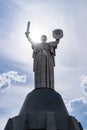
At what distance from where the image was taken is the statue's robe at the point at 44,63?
1347 cm

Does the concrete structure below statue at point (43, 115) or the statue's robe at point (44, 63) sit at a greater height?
the statue's robe at point (44, 63)

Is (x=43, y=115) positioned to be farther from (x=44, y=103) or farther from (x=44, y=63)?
(x=44, y=63)

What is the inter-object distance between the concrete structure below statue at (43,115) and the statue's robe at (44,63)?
1.71ft

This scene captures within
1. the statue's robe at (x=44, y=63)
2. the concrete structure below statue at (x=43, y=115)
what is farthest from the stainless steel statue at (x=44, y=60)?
the concrete structure below statue at (x=43, y=115)

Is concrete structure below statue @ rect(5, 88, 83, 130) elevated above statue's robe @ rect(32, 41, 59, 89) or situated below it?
below

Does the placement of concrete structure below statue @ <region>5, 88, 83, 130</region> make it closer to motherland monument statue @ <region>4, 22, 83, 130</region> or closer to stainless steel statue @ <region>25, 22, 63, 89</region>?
motherland monument statue @ <region>4, 22, 83, 130</region>

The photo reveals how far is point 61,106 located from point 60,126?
1.15 meters

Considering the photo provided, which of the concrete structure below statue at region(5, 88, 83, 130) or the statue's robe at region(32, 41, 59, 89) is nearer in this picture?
the concrete structure below statue at region(5, 88, 83, 130)

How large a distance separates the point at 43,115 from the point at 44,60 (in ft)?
9.90

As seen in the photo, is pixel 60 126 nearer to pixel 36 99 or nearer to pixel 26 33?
pixel 36 99

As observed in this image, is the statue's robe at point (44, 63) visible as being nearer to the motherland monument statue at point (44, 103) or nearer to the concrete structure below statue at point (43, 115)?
the motherland monument statue at point (44, 103)

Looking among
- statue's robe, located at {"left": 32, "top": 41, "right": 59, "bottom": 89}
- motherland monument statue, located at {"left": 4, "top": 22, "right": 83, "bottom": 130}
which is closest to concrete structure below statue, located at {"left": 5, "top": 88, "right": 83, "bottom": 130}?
motherland monument statue, located at {"left": 4, "top": 22, "right": 83, "bottom": 130}

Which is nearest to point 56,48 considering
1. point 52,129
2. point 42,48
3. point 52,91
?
point 42,48

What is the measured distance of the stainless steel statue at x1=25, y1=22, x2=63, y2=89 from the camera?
13.5 meters
